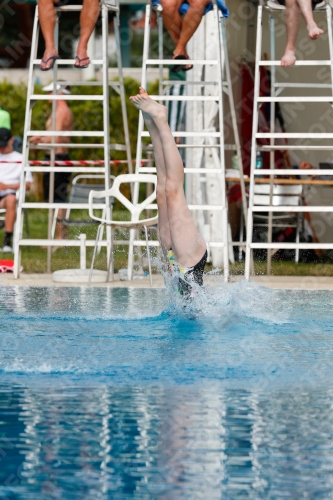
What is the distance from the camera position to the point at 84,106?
19750 millimetres

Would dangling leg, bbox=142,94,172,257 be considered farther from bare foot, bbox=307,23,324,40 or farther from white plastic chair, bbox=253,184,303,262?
white plastic chair, bbox=253,184,303,262

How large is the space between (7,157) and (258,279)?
14.1ft

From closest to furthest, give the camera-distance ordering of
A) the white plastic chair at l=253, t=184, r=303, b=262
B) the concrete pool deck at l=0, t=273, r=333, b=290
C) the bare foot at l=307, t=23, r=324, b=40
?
1. the bare foot at l=307, t=23, r=324, b=40
2. the concrete pool deck at l=0, t=273, r=333, b=290
3. the white plastic chair at l=253, t=184, r=303, b=262

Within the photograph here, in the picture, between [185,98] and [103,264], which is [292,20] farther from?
[103,264]

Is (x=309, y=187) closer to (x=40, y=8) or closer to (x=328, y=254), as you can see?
(x=328, y=254)

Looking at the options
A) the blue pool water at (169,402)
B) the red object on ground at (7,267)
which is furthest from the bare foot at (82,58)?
the blue pool water at (169,402)

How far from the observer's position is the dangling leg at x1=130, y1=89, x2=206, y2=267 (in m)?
6.03

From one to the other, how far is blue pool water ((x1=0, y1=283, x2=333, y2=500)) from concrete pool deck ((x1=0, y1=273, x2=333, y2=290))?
159cm

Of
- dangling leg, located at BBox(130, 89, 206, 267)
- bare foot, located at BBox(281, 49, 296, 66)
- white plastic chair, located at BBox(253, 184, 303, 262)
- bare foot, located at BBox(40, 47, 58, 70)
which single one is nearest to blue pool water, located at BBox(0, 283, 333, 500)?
dangling leg, located at BBox(130, 89, 206, 267)

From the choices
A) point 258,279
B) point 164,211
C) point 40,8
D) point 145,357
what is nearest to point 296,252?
point 258,279

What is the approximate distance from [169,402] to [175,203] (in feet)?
8.06

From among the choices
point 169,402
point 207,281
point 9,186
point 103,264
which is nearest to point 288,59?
point 207,281

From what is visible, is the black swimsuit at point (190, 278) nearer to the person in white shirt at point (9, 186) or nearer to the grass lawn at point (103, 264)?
the grass lawn at point (103, 264)

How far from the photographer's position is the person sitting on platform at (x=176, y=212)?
603 cm
